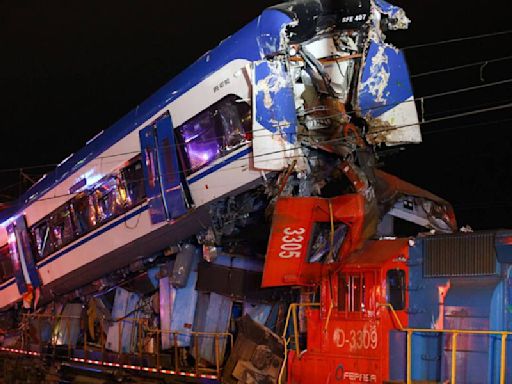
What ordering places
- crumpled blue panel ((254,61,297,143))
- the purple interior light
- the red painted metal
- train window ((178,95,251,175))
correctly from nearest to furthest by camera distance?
the red painted metal, crumpled blue panel ((254,61,297,143)), train window ((178,95,251,175)), the purple interior light

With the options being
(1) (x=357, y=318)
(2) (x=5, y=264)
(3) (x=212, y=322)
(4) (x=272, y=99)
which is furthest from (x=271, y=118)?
(2) (x=5, y=264)

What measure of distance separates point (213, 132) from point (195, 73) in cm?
109

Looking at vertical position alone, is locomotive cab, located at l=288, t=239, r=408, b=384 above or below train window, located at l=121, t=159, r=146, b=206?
below

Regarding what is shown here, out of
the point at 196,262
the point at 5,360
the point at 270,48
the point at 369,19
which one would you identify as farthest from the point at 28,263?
the point at 369,19

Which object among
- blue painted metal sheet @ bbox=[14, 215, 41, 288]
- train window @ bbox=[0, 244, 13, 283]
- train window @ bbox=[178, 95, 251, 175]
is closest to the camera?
train window @ bbox=[178, 95, 251, 175]

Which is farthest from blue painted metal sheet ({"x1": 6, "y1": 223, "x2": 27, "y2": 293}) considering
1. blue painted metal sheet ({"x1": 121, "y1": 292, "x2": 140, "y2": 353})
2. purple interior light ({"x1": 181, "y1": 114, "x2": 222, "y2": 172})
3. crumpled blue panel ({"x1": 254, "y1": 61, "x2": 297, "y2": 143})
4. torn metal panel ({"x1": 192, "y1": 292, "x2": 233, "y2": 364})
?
crumpled blue panel ({"x1": 254, "y1": 61, "x2": 297, "y2": 143})

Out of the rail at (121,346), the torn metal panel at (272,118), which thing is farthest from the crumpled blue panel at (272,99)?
the rail at (121,346)

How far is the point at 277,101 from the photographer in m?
9.48

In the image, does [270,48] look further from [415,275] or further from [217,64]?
[415,275]

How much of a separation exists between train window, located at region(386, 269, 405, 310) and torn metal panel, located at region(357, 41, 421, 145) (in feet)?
6.54

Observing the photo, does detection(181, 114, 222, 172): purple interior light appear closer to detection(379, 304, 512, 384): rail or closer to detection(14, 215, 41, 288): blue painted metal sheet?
detection(379, 304, 512, 384): rail

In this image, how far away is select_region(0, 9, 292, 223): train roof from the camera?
31.3 ft

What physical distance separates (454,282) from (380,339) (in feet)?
4.12

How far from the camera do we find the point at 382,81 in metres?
9.45
